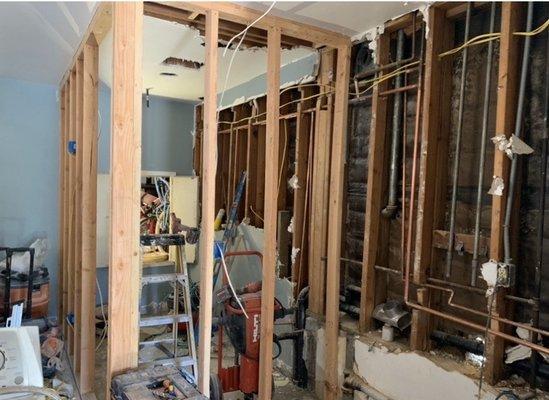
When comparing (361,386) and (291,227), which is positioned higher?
(291,227)

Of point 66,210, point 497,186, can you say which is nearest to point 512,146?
point 497,186

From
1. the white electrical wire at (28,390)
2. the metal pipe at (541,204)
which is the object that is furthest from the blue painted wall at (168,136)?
the metal pipe at (541,204)

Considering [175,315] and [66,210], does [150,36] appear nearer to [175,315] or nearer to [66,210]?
[66,210]

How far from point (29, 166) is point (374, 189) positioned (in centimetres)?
343

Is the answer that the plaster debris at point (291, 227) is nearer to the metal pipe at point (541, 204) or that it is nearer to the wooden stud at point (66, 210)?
the metal pipe at point (541, 204)

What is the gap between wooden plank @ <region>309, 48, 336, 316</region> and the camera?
2705 millimetres

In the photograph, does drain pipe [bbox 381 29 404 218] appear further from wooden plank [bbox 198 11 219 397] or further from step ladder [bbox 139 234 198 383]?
step ladder [bbox 139 234 198 383]

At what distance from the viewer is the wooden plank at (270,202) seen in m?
2.08

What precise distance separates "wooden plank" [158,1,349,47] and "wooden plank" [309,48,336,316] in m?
0.32

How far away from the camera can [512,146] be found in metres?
1.73

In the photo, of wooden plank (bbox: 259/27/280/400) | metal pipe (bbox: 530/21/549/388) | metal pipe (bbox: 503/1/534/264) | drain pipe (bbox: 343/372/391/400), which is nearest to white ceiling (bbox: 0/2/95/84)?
wooden plank (bbox: 259/27/280/400)

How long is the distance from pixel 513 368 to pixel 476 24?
5.59 feet

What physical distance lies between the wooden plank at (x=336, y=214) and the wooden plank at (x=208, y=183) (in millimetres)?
837

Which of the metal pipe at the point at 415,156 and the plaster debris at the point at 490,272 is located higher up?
the metal pipe at the point at 415,156
